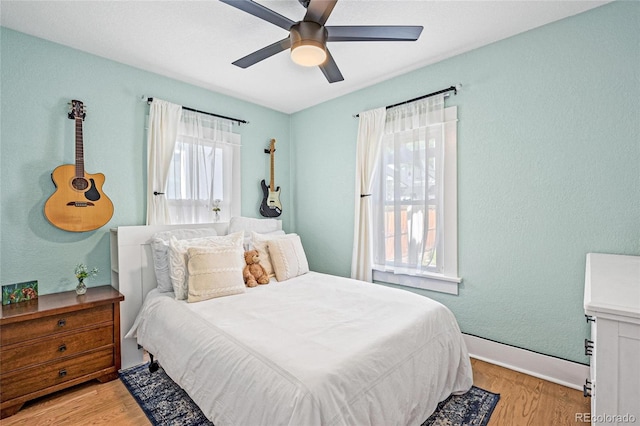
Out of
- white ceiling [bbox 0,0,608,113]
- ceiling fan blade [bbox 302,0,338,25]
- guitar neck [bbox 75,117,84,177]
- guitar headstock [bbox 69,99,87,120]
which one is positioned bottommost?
guitar neck [bbox 75,117,84,177]

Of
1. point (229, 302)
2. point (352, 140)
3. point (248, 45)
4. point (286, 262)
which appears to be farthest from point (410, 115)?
point (229, 302)

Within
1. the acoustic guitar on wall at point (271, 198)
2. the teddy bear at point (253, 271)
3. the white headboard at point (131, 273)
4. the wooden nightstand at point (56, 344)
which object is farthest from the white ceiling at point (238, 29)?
the wooden nightstand at point (56, 344)

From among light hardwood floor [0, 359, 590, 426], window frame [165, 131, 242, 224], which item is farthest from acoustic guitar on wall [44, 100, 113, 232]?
light hardwood floor [0, 359, 590, 426]

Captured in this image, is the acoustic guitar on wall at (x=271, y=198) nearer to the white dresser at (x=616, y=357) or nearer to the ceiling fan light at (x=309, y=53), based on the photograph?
the ceiling fan light at (x=309, y=53)

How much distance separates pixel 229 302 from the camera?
212cm

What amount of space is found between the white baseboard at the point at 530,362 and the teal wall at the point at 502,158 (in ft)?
0.22

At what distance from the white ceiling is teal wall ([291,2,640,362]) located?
215mm

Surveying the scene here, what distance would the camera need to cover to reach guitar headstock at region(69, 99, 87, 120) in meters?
2.34

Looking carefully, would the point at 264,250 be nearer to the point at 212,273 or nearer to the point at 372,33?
the point at 212,273

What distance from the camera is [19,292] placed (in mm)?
2107

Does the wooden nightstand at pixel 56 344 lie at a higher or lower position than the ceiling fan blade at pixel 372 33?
lower

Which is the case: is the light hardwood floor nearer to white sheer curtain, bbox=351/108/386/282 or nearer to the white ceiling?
white sheer curtain, bbox=351/108/386/282

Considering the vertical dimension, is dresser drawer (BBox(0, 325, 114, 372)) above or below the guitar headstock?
below

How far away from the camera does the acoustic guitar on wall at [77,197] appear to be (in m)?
2.27
